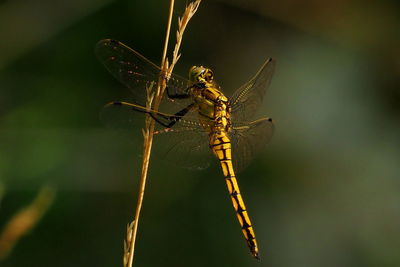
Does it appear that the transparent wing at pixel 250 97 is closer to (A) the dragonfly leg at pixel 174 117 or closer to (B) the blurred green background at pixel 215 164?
(A) the dragonfly leg at pixel 174 117

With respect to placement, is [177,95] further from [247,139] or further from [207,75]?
[247,139]

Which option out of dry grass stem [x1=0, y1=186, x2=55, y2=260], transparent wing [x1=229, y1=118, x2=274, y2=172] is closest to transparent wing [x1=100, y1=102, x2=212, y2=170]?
transparent wing [x1=229, y1=118, x2=274, y2=172]

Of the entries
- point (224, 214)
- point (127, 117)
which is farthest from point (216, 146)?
point (224, 214)

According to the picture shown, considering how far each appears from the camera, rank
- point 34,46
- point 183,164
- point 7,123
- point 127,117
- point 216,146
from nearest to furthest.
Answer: point 127,117 < point 183,164 < point 216,146 < point 7,123 < point 34,46

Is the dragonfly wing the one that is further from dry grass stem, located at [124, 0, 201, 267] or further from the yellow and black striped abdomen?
dry grass stem, located at [124, 0, 201, 267]

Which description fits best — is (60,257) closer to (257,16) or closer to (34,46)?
(34,46)

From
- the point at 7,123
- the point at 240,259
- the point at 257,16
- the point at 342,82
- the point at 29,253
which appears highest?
the point at 257,16

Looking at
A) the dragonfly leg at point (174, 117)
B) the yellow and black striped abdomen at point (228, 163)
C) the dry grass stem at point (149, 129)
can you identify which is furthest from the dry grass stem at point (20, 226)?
the yellow and black striped abdomen at point (228, 163)
